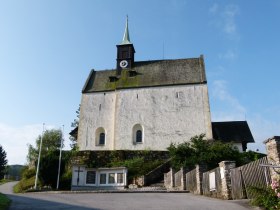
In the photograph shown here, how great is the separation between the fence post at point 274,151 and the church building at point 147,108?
25516 mm

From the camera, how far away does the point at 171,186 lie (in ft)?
78.8

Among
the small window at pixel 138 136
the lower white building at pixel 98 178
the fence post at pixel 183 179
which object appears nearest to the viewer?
the fence post at pixel 183 179

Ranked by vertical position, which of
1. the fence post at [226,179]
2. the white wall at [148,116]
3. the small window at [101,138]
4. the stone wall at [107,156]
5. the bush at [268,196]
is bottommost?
the bush at [268,196]

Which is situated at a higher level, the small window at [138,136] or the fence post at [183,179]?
the small window at [138,136]

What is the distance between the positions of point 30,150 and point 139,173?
3816 cm

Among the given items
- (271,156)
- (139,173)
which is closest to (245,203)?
(271,156)

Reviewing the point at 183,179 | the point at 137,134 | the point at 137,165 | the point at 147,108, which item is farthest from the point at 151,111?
the point at 183,179

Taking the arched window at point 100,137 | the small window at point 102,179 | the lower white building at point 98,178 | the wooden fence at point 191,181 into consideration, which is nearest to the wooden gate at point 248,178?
the wooden fence at point 191,181

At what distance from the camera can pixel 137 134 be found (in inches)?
1618

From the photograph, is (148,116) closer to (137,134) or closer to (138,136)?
(137,134)

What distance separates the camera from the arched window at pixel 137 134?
40.5 meters

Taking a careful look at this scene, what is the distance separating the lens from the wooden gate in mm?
12958

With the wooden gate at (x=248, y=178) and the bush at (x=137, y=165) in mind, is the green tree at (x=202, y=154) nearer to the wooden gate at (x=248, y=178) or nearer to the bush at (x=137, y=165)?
the bush at (x=137, y=165)

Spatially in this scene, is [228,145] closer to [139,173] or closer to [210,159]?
[210,159]
